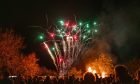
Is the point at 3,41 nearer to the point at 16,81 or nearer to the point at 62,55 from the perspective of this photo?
the point at 62,55

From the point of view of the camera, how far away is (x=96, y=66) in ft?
167

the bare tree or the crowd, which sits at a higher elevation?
the bare tree

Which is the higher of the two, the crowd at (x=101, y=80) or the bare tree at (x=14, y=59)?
the bare tree at (x=14, y=59)

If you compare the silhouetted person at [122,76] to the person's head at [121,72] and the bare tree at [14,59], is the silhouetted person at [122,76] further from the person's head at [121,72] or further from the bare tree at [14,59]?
the bare tree at [14,59]

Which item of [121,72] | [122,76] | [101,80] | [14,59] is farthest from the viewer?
[14,59]

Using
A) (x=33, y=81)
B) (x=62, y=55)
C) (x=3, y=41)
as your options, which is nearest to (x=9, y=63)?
(x=3, y=41)

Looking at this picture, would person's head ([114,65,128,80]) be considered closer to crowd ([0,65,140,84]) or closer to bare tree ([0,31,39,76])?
crowd ([0,65,140,84])

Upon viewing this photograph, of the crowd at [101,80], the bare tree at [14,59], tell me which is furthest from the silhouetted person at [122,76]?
the bare tree at [14,59]

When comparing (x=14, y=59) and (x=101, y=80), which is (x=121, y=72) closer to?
(x=101, y=80)

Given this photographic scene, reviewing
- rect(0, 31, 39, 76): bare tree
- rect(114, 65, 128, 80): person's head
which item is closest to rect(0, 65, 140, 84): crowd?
rect(114, 65, 128, 80): person's head

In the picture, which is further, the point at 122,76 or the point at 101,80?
the point at 101,80

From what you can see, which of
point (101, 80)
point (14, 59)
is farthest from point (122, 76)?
point (14, 59)

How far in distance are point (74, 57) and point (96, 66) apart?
38.5ft

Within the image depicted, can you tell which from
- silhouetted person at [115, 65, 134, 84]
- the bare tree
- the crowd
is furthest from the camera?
the bare tree
